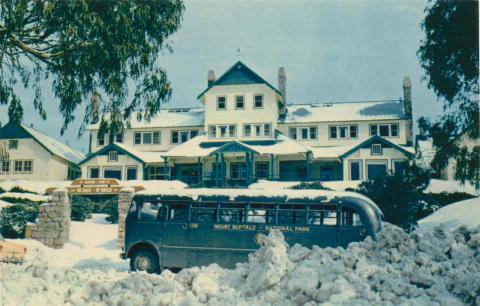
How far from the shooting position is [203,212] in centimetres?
1280

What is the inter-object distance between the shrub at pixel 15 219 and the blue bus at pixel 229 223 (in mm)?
5861

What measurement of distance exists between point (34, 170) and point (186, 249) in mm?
6756

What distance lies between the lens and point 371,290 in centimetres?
746

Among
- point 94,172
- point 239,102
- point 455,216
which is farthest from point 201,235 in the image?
point 239,102

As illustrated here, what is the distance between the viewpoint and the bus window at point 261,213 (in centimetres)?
1234

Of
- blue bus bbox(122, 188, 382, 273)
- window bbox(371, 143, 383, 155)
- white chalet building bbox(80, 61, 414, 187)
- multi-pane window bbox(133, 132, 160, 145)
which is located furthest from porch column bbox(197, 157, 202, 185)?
window bbox(371, 143, 383, 155)

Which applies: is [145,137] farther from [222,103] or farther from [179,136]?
[222,103]

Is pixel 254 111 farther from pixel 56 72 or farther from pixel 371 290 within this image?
pixel 371 290

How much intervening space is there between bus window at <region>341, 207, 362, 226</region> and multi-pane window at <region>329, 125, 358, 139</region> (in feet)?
55.3

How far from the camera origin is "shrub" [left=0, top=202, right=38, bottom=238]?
55.0 ft

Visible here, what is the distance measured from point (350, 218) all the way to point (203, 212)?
3.96 m

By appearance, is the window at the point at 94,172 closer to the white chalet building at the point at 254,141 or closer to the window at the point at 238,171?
the white chalet building at the point at 254,141

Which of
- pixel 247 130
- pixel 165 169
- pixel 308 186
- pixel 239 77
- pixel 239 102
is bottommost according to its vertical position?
pixel 308 186

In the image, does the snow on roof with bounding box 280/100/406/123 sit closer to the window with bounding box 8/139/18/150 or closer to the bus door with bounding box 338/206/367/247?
the bus door with bounding box 338/206/367/247
